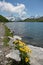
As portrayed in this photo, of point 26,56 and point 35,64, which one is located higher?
point 26,56

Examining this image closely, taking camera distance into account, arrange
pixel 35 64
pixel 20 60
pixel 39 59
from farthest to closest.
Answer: pixel 39 59 < pixel 35 64 < pixel 20 60

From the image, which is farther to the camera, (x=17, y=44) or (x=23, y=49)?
(x=17, y=44)

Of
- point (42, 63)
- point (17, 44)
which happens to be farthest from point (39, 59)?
point (17, 44)

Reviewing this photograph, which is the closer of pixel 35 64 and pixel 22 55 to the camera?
pixel 22 55

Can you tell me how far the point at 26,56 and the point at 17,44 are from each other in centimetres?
158

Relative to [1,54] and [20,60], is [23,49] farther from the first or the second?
[1,54]

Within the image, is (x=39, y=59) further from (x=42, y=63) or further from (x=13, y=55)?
(x=13, y=55)

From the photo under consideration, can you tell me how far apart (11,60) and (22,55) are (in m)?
0.61

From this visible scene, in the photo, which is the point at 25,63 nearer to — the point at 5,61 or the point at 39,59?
the point at 5,61

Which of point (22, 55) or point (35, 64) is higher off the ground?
point (22, 55)

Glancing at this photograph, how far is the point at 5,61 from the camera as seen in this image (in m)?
8.78

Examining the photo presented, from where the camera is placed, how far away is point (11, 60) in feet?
28.8

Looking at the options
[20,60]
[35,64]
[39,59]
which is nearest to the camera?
[20,60]

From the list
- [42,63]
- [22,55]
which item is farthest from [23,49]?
[42,63]
